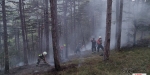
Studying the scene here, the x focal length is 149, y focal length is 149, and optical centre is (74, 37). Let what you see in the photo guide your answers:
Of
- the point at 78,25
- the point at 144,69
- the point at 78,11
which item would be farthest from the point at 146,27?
the point at 78,25

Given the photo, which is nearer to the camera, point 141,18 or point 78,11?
point 141,18

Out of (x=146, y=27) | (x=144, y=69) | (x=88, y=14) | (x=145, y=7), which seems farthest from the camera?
(x=88, y=14)

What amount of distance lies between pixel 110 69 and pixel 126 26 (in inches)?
623

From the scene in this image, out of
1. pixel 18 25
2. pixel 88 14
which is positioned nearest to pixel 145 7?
pixel 88 14

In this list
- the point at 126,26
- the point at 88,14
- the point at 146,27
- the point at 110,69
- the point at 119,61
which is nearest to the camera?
the point at 110,69

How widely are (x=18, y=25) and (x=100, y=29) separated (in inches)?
854

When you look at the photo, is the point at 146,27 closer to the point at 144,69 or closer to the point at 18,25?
the point at 144,69

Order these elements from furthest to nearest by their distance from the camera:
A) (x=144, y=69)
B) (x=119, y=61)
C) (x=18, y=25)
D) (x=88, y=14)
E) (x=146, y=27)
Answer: (x=88, y=14), (x=18, y=25), (x=146, y=27), (x=119, y=61), (x=144, y=69)

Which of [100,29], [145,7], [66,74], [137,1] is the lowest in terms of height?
[66,74]

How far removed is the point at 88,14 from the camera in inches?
1576

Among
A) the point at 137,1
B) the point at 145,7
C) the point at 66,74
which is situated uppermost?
the point at 137,1

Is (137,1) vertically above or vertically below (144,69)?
above

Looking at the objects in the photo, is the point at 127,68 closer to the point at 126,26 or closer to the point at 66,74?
the point at 66,74

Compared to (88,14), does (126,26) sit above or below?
below
